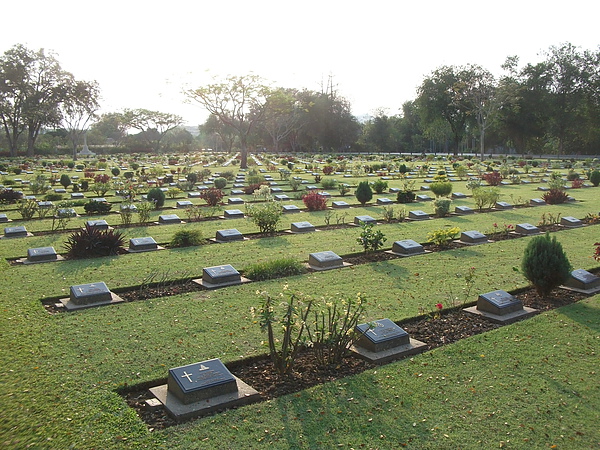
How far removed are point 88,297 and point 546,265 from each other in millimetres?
5918

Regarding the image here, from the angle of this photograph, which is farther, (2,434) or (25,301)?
(25,301)

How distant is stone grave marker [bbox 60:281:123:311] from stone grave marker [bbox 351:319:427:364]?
11.1 ft

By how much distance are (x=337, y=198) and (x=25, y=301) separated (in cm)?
1319

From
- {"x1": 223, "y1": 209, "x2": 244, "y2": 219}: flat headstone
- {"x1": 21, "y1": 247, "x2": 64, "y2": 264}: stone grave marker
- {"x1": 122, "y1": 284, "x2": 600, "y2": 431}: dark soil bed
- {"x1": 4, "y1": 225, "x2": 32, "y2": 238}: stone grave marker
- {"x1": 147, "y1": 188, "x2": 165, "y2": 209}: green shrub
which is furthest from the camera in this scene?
{"x1": 147, "y1": 188, "x2": 165, "y2": 209}: green shrub

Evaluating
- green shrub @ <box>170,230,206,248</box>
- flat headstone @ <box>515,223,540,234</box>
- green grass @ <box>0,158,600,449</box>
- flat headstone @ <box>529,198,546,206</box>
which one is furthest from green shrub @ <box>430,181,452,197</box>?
green shrub @ <box>170,230,206,248</box>

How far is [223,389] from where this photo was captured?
4.24 m

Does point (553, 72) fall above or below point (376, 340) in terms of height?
above

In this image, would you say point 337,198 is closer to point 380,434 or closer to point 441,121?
point 380,434

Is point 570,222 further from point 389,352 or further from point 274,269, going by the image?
point 389,352

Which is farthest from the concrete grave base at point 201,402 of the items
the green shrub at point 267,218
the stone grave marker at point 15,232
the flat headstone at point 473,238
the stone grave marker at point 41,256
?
the stone grave marker at point 15,232

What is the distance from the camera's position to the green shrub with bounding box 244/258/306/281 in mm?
8031

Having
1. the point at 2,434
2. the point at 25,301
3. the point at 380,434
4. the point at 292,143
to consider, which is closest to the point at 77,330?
the point at 25,301

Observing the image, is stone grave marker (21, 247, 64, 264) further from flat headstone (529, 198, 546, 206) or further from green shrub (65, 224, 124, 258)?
flat headstone (529, 198, 546, 206)

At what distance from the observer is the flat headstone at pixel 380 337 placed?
5.17 metres
